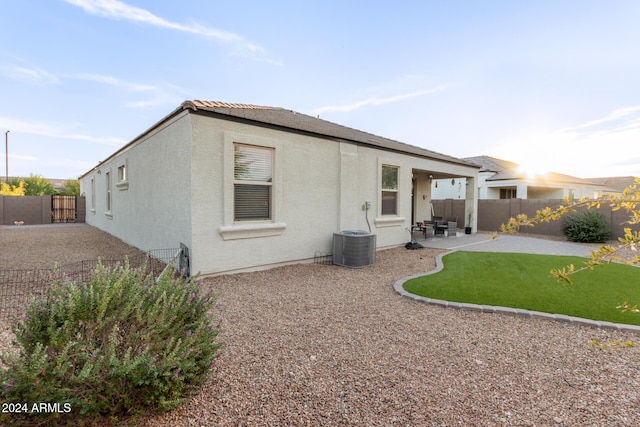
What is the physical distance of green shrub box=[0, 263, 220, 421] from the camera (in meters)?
1.77

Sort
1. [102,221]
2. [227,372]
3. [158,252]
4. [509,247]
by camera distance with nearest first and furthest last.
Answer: [227,372] → [158,252] → [509,247] → [102,221]

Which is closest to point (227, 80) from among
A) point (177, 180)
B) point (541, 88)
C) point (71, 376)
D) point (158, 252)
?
point (177, 180)

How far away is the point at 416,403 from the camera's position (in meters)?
2.46

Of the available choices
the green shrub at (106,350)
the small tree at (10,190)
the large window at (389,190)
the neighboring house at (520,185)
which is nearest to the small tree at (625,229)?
the green shrub at (106,350)

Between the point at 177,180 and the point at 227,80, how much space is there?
18.0 feet

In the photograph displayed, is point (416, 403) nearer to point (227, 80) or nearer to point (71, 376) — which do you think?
point (71, 376)

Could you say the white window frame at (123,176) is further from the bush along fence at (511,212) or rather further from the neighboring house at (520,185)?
the neighboring house at (520,185)

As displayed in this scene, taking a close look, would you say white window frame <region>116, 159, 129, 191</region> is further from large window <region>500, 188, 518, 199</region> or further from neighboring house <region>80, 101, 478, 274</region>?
large window <region>500, 188, 518, 199</region>

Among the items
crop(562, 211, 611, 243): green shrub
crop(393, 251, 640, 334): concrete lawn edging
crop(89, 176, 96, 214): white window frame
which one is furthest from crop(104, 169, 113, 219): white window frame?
crop(562, 211, 611, 243): green shrub

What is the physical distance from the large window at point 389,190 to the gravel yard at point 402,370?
19.1 ft

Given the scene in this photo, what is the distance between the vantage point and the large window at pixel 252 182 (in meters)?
6.72

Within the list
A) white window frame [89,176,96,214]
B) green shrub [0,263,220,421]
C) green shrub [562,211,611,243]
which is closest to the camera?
green shrub [0,263,220,421]

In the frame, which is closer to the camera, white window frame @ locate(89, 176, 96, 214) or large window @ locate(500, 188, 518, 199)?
white window frame @ locate(89, 176, 96, 214)

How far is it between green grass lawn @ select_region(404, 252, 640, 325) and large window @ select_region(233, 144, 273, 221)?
3.73 m
